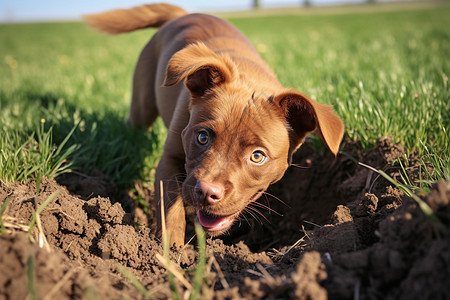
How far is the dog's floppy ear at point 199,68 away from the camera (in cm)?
251

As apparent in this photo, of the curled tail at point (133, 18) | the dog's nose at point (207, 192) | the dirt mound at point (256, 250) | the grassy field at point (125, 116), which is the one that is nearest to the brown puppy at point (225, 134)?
the dog's nose at point (207, 192)

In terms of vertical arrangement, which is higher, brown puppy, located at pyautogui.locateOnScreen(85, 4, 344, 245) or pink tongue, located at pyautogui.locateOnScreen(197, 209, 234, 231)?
brown puppy, located at pyautogui.locateOnScreen(85, 4, 344, 245)

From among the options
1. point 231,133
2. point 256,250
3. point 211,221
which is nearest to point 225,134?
point 231,133

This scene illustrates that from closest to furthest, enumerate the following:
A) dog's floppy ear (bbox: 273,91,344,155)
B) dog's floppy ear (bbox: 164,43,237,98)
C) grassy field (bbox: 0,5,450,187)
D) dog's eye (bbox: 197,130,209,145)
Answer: dog's floppy ear (bbox: 273,91,344,155)
dog's floppy ear (bbox: 164,43,237,98)
dog's eye (bbox: 197,130,209,145)
grassy field (bbox: 0,5,450,187)

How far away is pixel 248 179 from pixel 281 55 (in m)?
6.72

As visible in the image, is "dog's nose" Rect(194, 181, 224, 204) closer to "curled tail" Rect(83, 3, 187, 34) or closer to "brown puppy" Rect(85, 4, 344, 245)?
"brown puppy" Rect(85, 4, 344, 245)

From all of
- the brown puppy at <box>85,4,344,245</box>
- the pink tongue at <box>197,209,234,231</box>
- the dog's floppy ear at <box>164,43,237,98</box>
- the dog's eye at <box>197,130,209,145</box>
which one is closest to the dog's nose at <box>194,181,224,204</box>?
the brown puppy at <box>85,4,344,245</box>

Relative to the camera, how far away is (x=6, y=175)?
2523mm

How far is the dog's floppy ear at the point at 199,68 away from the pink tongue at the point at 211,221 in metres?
0.87

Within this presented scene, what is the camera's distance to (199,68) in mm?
2734

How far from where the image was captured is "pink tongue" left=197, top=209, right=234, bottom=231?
100 inches

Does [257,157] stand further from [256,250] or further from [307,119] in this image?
[256,250]

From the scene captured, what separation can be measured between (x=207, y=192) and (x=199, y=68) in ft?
3.11

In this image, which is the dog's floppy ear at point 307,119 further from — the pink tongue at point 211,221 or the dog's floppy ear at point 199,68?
the pink tongue at point 211,221
